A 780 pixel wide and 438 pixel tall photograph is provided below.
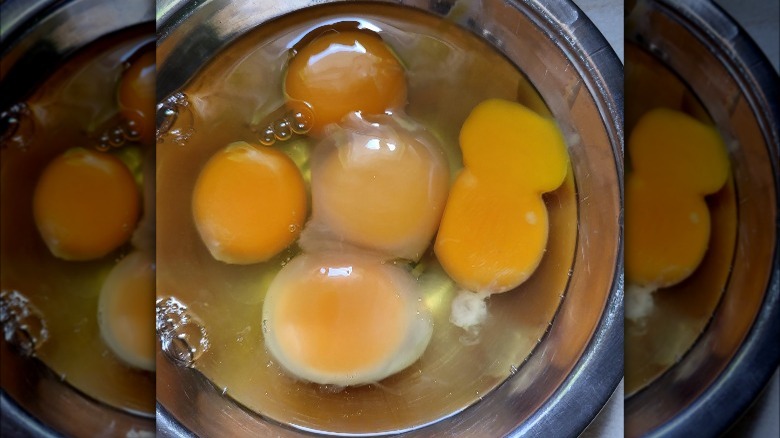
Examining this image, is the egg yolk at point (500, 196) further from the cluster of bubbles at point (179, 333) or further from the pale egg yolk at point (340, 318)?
the cluster of bubbles at point (179, 333)

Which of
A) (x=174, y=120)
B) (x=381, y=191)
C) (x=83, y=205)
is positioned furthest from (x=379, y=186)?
Result: (x=83, y=205)

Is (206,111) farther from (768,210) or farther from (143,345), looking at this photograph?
(768,210)

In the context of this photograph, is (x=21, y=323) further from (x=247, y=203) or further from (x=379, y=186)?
(x=379, y=186)

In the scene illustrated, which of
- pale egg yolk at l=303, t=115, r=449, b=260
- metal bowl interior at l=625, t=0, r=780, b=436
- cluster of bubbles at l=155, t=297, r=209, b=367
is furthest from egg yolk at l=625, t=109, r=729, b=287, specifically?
cluster of bubbles at l=155, t=297, r=209, b=367

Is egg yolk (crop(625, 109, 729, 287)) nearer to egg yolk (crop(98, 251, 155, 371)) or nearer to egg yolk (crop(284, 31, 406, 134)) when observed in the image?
egg yolk (crop(284, 31, 406, 134))

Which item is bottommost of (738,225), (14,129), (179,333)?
(179,333)
